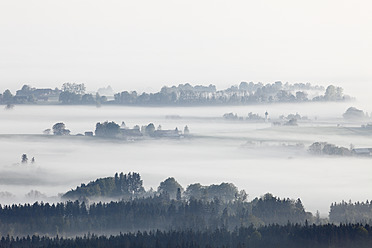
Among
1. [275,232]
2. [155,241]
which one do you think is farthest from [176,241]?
[275,232]

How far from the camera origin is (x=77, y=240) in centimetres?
18388

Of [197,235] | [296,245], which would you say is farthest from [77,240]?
[296,245]

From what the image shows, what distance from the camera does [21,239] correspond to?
188625 millimetres

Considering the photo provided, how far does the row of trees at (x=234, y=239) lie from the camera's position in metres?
180

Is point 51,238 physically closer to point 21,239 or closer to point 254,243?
point 21,239

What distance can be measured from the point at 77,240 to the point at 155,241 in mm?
10981

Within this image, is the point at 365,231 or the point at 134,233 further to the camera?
the point at 134,233

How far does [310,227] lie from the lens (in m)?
191

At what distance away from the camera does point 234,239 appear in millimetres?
190000

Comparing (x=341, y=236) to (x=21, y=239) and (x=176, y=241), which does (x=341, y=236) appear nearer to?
(x=176, y=241)

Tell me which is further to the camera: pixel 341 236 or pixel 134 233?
pixel 134 233

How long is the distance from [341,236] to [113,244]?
31.7 metres

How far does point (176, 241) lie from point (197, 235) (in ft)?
24.6

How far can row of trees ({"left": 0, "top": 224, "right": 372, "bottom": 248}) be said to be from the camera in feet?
590
